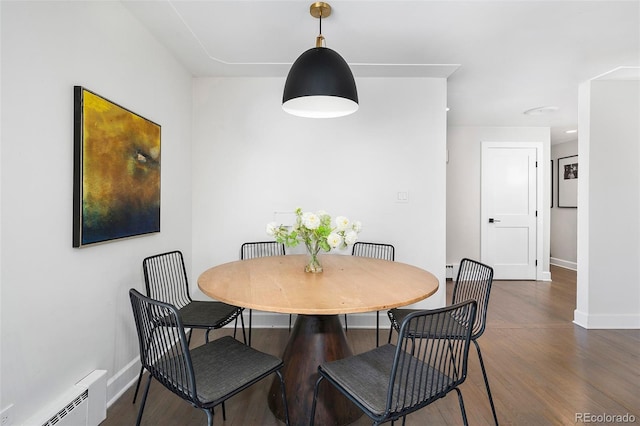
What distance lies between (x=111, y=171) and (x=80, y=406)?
47.8 inches

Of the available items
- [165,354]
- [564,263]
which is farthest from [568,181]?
[165,354]

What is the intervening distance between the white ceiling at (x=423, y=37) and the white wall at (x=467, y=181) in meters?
1.65

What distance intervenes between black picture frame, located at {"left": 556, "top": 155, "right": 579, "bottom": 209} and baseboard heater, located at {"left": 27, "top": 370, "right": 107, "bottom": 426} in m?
6.94

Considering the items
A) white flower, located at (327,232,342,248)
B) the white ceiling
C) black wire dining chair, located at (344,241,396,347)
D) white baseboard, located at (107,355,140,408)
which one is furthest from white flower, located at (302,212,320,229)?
white baseboard, located at (107,355,140,408)

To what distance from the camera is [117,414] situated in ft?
5.66

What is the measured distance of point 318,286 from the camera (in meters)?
1.54

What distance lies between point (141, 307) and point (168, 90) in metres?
1.92

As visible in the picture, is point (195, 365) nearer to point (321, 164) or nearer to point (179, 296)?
point (179, 296)

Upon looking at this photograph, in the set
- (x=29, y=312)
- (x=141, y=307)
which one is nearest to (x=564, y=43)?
(x=141, y=307)

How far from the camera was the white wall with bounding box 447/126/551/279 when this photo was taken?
485 centimetres

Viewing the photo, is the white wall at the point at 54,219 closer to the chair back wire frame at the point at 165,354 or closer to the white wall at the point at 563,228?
the chair back wire frame at the point at 165,354

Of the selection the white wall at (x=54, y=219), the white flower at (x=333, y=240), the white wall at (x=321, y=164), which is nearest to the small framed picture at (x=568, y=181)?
the white wall at (x=321, y=164)

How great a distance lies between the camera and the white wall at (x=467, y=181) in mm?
4852

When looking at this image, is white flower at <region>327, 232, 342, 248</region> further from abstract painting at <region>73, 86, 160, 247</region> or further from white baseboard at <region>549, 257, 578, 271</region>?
white baseboard at <region>549, 257, 578, 271</region>
